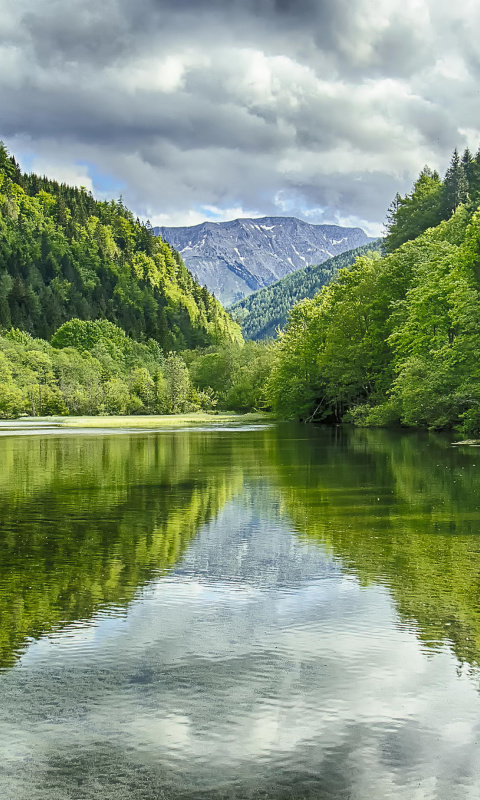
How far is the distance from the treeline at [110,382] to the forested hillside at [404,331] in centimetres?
3557

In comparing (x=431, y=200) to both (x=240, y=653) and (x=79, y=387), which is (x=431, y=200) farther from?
(x=240, y=653)

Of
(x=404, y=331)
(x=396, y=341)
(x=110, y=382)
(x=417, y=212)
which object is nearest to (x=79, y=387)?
(x=110, y=382)

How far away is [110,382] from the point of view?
156 metres

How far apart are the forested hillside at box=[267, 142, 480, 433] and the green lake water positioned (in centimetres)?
3150

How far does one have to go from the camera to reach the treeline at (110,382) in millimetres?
135750

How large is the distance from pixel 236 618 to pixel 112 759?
4.06 meters

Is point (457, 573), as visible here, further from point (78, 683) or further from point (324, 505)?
point (324, 505)

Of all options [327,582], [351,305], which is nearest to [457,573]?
[327,582]

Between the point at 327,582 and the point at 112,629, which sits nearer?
the point at 112,629

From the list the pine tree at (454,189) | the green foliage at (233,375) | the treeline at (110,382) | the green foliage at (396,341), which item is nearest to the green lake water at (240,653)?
the green foliage at (396,341)

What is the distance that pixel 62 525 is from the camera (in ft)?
57.0

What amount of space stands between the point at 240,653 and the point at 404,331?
2073 inches

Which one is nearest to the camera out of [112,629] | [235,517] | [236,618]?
[112,629]

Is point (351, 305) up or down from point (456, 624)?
up
